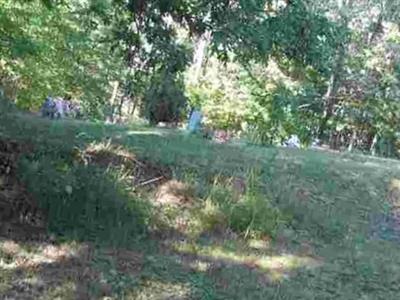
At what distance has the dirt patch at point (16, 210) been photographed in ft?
18.4

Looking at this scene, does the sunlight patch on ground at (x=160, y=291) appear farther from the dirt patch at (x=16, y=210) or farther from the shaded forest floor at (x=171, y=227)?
the dirt patch at (x=16, y=210)

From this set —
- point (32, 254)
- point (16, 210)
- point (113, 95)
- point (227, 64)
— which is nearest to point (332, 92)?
point (113, 95)

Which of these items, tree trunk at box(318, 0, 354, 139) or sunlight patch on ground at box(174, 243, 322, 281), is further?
tree trunk at box(318, 0, 354, 139)

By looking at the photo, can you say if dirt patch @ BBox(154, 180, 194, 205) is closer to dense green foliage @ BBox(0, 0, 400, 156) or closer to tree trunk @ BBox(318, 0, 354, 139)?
dense green foliage @ BBox(0, 0, 400, 156)

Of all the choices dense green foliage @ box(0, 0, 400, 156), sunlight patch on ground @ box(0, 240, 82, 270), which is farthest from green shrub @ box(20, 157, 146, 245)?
dense green foliage @ box(0, 0, 400, 156)

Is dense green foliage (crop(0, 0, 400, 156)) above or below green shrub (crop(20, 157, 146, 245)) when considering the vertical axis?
above

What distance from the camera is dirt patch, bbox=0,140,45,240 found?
5609mm

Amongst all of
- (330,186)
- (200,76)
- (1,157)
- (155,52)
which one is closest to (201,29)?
(155,52)

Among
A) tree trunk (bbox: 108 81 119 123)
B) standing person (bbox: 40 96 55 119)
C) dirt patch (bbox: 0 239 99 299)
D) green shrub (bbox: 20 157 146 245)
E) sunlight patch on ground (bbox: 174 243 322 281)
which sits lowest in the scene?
dirt patch (bbox: 0 239 99 299)

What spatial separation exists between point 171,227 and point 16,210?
4.53ft

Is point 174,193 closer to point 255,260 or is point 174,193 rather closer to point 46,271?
point 255,260

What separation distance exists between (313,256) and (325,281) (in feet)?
2.09

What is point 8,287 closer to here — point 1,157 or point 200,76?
point 1,157

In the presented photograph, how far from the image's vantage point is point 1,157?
6480 millimetres
